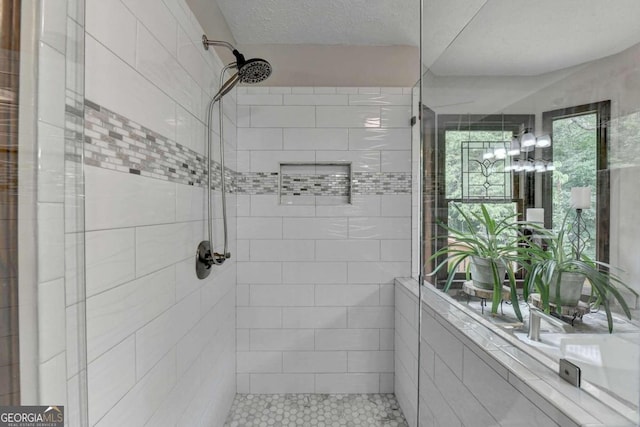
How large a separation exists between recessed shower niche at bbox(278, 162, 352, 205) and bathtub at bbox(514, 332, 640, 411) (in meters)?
1.24

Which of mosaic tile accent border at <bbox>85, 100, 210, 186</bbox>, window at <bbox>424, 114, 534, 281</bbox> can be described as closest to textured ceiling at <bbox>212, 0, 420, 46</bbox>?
window at <bbox>424, 114, 534, 281</bbox>

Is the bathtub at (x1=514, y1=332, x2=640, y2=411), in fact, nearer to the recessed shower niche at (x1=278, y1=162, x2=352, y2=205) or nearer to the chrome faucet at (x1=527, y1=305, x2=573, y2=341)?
the chrome faucet at (x1=527, y1=305, x2=573, y2=341)

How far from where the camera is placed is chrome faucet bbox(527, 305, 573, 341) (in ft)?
2.58

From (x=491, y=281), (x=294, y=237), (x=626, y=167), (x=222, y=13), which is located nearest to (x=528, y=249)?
(x=491, y=281)

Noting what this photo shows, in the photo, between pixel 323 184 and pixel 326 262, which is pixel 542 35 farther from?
pixel 326 262

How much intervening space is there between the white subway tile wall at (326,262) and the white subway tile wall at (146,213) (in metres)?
0.50

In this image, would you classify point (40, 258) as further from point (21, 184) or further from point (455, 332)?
point (455, 332)

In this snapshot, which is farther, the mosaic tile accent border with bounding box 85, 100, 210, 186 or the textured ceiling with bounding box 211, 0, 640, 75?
the textured ceiling with bounding box 211, 0, 640, 75

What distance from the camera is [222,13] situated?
1502 millimetres

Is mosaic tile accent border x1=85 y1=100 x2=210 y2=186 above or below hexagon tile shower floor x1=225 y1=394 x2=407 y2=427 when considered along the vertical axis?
above

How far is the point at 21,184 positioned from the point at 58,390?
36 cm

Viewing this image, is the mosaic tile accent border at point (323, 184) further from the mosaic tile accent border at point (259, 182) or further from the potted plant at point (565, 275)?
the potted plant at point (565, 275)

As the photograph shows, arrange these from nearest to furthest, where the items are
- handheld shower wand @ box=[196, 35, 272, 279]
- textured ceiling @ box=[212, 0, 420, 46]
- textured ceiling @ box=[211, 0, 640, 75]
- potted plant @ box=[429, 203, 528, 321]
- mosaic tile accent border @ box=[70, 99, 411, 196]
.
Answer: mosaic tile accent border @ box=[70, 99, 411, 196]
textured ceiling @ box=[211, 0, 640, 75]
potted plant @ box=[429, 203, 528, 321]
handheld shower wand @ box=[196, 35, 272, 279]
textured ceiling @ box=[212, 0, 420, 46]

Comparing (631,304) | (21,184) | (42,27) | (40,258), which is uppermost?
(42,27)
